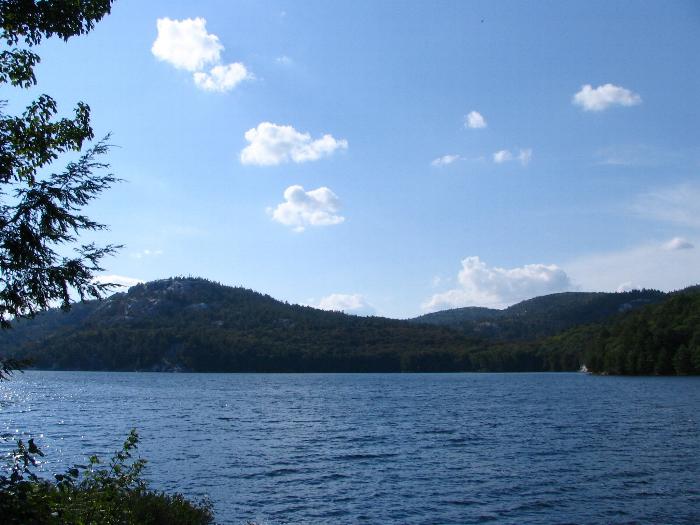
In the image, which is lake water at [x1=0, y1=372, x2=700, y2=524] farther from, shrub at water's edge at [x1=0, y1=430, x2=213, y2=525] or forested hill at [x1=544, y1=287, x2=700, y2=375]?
forested hill at [x1=544, y1=287, x2=700, y2=375]

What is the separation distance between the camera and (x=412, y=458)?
147 ft

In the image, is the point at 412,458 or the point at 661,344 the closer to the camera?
the point at 412,458

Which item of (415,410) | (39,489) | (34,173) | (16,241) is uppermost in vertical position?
(34,173)

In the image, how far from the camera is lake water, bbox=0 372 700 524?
98.3ft

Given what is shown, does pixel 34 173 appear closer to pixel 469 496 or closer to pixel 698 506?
pixel 469 496

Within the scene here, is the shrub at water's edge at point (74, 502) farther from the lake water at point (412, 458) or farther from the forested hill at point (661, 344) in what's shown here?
the forested hill at point (661, 344)

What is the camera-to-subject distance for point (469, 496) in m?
32.7

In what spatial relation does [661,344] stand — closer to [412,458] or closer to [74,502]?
[412,458]

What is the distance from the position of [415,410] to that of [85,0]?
80342 millimetres

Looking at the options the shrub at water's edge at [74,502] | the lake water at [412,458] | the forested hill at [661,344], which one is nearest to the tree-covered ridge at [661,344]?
the forested hill at [661,344]

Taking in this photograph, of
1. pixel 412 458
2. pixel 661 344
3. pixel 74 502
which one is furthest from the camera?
pixel 661 344

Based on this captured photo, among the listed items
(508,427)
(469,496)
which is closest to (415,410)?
(508,427)

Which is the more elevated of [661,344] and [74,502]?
[661,344]

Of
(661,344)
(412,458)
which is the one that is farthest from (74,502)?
(661,344)
